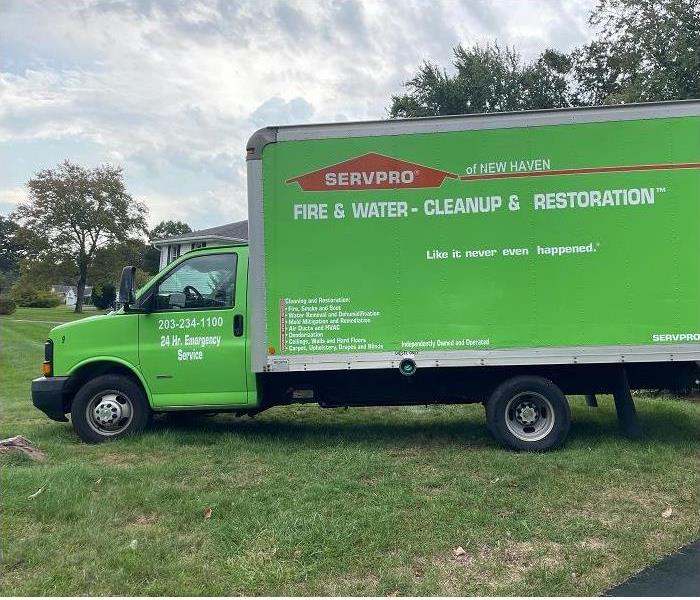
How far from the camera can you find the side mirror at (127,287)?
682 cm

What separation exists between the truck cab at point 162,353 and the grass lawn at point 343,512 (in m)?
0.42

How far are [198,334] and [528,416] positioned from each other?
363 cm

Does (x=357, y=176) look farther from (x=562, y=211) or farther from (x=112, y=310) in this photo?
(x=112, y=310)

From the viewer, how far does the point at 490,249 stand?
244 inches

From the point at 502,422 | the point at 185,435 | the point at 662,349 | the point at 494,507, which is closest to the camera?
the point at 494,507

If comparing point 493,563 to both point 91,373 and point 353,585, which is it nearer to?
point 353,585

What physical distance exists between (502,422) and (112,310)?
4613 mm

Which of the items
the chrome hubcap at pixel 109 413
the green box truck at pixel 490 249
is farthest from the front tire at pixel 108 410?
the green box truck at pixel 490 249

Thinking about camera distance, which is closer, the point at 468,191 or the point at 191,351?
the point at 468,191

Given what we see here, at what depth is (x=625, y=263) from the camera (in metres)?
6.10

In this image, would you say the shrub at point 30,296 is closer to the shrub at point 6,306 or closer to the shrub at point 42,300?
the shrub at point 42,300

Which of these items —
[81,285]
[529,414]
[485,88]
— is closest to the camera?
[529,414]

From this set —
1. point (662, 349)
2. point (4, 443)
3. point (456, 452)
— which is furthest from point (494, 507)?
point (4, 443)

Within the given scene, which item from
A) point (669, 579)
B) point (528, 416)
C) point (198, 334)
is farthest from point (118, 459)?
point (669, 579)
